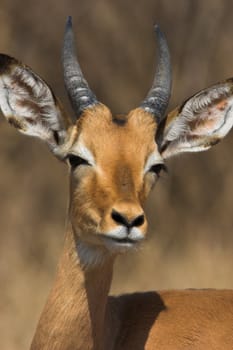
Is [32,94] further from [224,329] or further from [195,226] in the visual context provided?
[195,226]

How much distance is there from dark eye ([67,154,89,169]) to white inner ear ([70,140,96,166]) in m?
0.03

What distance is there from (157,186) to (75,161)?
4597mm

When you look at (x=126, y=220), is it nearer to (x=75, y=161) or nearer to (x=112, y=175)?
(x=112, y=175)

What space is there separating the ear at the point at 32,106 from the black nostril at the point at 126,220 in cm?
106

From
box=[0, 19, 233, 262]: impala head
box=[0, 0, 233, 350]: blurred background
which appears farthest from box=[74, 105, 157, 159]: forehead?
A: box=[0, 0, 233, 350]: blurred background

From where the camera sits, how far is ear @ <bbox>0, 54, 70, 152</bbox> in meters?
6.79

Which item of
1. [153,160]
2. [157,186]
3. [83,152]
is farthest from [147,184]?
[157,186]

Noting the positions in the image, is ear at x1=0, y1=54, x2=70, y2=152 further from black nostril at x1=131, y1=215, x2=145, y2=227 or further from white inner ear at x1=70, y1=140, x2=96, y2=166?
black nostril at x1=131, y1=215, x2=145, y2=227

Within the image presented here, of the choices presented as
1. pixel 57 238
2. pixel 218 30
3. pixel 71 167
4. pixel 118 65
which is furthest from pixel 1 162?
pixel 71 167

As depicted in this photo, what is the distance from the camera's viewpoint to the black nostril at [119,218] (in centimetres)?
605

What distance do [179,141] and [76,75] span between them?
3.11ft

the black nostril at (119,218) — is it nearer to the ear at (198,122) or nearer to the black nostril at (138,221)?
the black nostril at (138,221)

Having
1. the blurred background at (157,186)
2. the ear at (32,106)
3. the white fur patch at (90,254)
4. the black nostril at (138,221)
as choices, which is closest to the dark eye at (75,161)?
the ear at (32,106)

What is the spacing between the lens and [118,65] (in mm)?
11273
